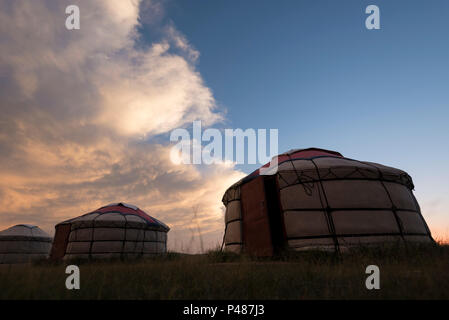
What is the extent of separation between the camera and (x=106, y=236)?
→ 10.3m

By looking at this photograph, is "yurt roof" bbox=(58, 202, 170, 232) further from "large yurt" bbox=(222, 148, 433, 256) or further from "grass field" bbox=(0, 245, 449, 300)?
"grass field" bbox=(0, 245, 449, 300)

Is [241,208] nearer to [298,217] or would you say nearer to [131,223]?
[298,217]

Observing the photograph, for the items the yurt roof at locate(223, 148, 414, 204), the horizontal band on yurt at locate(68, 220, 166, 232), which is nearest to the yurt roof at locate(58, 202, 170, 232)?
the horizontal band on yurt at locate(68, 220, 166, 232)

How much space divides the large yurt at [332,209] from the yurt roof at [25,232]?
1619 centimetres

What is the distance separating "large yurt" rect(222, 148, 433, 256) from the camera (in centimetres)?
546

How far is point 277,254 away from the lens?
5984mm

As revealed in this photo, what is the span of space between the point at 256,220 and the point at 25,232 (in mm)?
17305

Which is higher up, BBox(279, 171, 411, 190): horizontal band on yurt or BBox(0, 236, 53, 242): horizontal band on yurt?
BBox(279, 171, 411, 190): horizontal band on yurt

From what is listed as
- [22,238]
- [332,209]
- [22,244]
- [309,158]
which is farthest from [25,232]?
[332,209]

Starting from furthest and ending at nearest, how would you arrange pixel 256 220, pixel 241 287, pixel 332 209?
pixel 256 220
pixel 332 209
pixel 241 287

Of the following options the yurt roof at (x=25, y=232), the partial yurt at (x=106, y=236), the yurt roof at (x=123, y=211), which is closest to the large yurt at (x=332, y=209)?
the partial yurt at (x=106, y=236)

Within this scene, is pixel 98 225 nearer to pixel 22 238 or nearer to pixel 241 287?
pixel 241 287

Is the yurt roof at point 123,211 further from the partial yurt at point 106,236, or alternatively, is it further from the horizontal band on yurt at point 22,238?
the horizontal band on yurt at point 22,238
